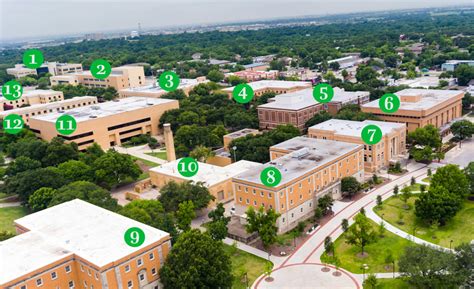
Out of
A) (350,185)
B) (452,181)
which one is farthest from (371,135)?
(452,181)

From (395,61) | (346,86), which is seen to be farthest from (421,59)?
(346,86)

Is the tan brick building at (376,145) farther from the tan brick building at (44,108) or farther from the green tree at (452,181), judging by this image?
the tan brick building at (44,108)

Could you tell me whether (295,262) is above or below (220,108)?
below

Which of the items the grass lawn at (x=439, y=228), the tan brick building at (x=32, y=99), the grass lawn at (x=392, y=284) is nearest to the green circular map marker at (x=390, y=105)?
the grass lawn at (x=439, y=228)

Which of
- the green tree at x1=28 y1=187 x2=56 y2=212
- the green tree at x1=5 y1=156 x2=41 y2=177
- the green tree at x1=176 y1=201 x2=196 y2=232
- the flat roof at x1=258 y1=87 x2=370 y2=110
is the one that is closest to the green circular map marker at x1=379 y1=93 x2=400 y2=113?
the flat roof at x1=258 y1=87 x2=370 y2=110

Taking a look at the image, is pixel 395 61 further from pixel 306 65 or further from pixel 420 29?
→ pixel 420 29
